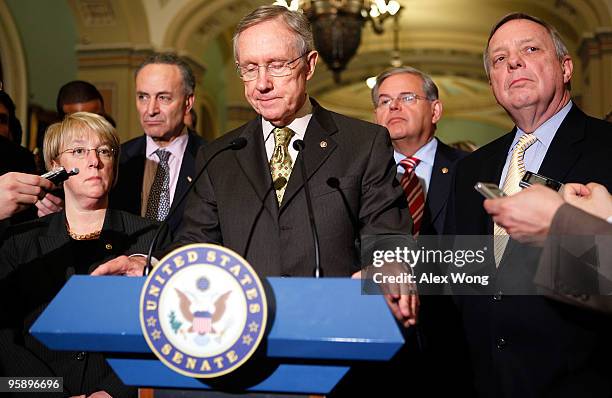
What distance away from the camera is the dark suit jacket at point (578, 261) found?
1841 millimetres

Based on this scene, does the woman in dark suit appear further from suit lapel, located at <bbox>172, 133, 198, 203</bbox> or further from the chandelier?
the chandelier

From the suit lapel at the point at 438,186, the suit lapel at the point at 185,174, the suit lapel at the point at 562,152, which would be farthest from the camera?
the suit lapel at the point at 185,174

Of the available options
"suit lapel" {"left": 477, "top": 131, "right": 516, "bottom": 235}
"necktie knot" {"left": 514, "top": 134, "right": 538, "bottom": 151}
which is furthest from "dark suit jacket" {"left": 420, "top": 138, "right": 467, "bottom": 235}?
"necktie knot" {"left": 514, "top": 134, "right": 538, "bottom": 151}

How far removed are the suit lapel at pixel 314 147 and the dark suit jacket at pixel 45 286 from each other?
0.72 m

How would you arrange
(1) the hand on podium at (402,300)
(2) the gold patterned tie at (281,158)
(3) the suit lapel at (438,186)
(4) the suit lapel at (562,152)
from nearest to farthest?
(1) the hand on podium at (402,300), (4) the suit lapel at (562,152), (2) the gold patterned tie at (281,158), (3) the suit lapel at (438,186)

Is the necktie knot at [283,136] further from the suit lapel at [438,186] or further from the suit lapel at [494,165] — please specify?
the suit lapel at [438,186]

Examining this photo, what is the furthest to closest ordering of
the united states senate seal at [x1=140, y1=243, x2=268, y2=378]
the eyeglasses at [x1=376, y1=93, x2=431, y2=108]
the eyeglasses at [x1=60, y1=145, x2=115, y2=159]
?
1. the eyeglasses at [x1=376, y1=93, x2=431, y2=108]
2. the eyeglasses at [x1=60, y1=145, x2=115, y2=159]
3. the united states senate seal at [x1=140, y1=243, x2=268, y2=378]

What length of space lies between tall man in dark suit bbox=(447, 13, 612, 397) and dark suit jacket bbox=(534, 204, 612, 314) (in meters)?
0.18

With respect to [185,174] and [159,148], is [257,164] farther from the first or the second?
[159,148]

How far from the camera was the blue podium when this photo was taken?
1597 millimetres

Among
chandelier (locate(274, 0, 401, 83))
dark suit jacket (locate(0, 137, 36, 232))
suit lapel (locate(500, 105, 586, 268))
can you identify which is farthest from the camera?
chandelier (locate(274, 0, 401, 83))

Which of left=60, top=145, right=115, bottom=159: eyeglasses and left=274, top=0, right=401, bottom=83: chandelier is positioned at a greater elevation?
left=274, top=0, right=401, bottom=83: chandelier

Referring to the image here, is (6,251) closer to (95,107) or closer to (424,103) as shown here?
(95,107)

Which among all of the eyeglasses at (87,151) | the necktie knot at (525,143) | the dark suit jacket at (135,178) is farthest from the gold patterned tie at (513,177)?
the dark suit jacket at (135,178)
